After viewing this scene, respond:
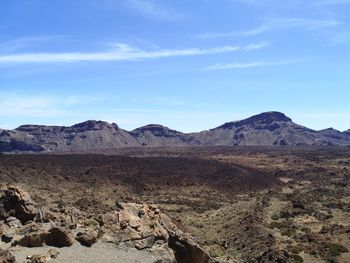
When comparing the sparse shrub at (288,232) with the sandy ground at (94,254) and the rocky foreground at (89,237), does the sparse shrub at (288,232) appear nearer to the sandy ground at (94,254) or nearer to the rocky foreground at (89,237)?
the rocky foreground at (89,237)

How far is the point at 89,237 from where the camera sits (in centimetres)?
2158

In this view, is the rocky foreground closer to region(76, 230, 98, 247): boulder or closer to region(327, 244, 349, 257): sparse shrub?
region(76, 230, 98, 247): boulder

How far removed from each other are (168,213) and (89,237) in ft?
84.0

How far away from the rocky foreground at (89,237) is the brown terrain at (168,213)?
46mm

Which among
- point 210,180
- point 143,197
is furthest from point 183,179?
point 143,197

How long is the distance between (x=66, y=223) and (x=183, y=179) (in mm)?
50395

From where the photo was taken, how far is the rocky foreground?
19.9m

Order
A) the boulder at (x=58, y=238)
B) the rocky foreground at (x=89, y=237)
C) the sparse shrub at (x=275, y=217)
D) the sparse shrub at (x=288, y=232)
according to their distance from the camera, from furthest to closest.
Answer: the sparse shrub at (x=275, y=217) → the sparse shrub at (x=288, y=232) → the boulder at (x=58, y=238) → the rocky foreground at (x=89, y=237)

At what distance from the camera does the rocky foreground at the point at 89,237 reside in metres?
19.9

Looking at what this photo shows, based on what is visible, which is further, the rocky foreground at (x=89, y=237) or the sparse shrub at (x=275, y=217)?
the sparse shrub at (x=275, y=217)

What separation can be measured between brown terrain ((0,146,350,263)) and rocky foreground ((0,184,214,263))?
0.05m

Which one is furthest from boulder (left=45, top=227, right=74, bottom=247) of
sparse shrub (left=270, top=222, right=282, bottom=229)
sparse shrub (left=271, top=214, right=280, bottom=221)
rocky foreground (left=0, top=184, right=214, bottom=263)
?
sparse shrub (left=271, top=214, right=280, bottom=221)

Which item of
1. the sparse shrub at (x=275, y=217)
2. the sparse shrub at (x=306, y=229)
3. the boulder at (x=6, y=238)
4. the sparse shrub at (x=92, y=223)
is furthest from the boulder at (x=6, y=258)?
the sparse shrub at (x=275, y=217)

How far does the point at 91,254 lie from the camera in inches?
808
